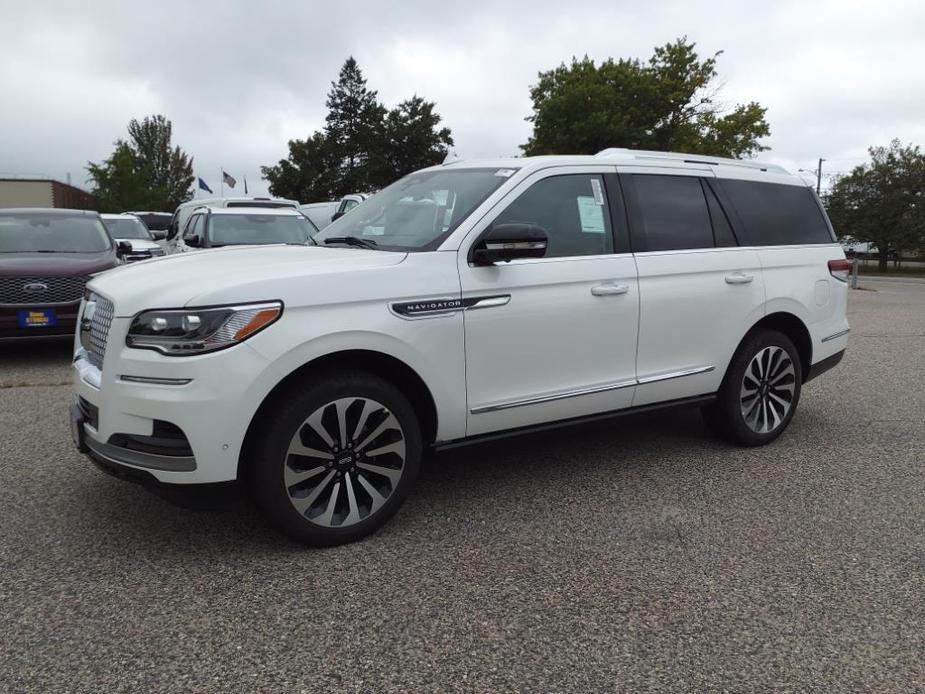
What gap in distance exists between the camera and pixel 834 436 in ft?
17.2

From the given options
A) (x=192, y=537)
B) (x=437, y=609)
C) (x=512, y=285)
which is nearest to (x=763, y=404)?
(x=512, y=285)

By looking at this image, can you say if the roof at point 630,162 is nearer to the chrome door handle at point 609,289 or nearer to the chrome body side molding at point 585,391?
the chrome door handle at point 609,289

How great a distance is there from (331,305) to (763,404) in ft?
10.1

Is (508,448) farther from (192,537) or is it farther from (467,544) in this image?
(192,537)

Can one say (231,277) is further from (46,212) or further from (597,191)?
(46,212)

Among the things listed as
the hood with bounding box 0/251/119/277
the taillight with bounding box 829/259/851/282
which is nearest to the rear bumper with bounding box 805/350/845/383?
the taillight with bounding box 829/259/851/282

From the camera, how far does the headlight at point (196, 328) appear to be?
2965mm

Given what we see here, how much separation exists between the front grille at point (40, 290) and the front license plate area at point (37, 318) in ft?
0.26

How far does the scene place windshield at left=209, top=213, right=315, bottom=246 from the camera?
10328 mm

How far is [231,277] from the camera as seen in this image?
124 inches

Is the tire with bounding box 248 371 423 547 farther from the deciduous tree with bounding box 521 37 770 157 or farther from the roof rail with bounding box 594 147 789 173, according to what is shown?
the deciduous tree with bounding box 521 37 770 157

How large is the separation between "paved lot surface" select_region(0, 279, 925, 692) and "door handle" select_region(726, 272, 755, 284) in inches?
43.5

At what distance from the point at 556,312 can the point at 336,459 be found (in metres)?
1.34

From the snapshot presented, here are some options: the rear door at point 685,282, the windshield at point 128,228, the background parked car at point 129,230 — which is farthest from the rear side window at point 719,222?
the windshield at point 128,228
